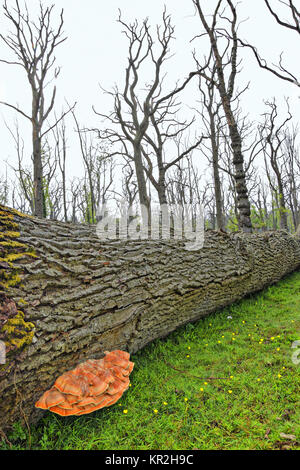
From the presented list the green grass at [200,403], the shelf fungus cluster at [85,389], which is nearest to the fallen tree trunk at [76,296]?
the shelf fungus cluster at [85,389]

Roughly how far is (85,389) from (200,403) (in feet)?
3.47

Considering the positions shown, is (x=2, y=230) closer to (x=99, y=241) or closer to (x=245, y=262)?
(x=99, y=241)

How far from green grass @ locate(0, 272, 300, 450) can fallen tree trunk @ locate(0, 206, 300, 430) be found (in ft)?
0.85

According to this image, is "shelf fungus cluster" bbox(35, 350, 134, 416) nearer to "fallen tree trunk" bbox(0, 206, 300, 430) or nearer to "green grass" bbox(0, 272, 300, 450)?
"fallen tree trunk" bbox(0, 206, 300, 430)

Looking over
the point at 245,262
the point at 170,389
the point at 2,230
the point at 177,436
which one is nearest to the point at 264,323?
the point at 245,262

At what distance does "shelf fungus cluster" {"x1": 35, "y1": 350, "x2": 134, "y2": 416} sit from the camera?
1.71m

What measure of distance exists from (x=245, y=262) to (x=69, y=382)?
3845 millimetres

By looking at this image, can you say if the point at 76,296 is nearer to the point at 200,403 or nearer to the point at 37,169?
the point at 200,403

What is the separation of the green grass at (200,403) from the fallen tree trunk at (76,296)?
0.85 ft

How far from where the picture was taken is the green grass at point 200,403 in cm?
173

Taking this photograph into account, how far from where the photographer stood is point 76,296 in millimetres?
2270

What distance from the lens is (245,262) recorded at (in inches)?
184

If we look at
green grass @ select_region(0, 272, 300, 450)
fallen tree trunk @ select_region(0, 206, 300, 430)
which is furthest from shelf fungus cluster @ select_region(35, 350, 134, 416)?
green grass @ select_region(0, 272, 300, 450)

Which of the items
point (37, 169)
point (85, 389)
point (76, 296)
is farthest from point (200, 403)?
point (37, 169)
